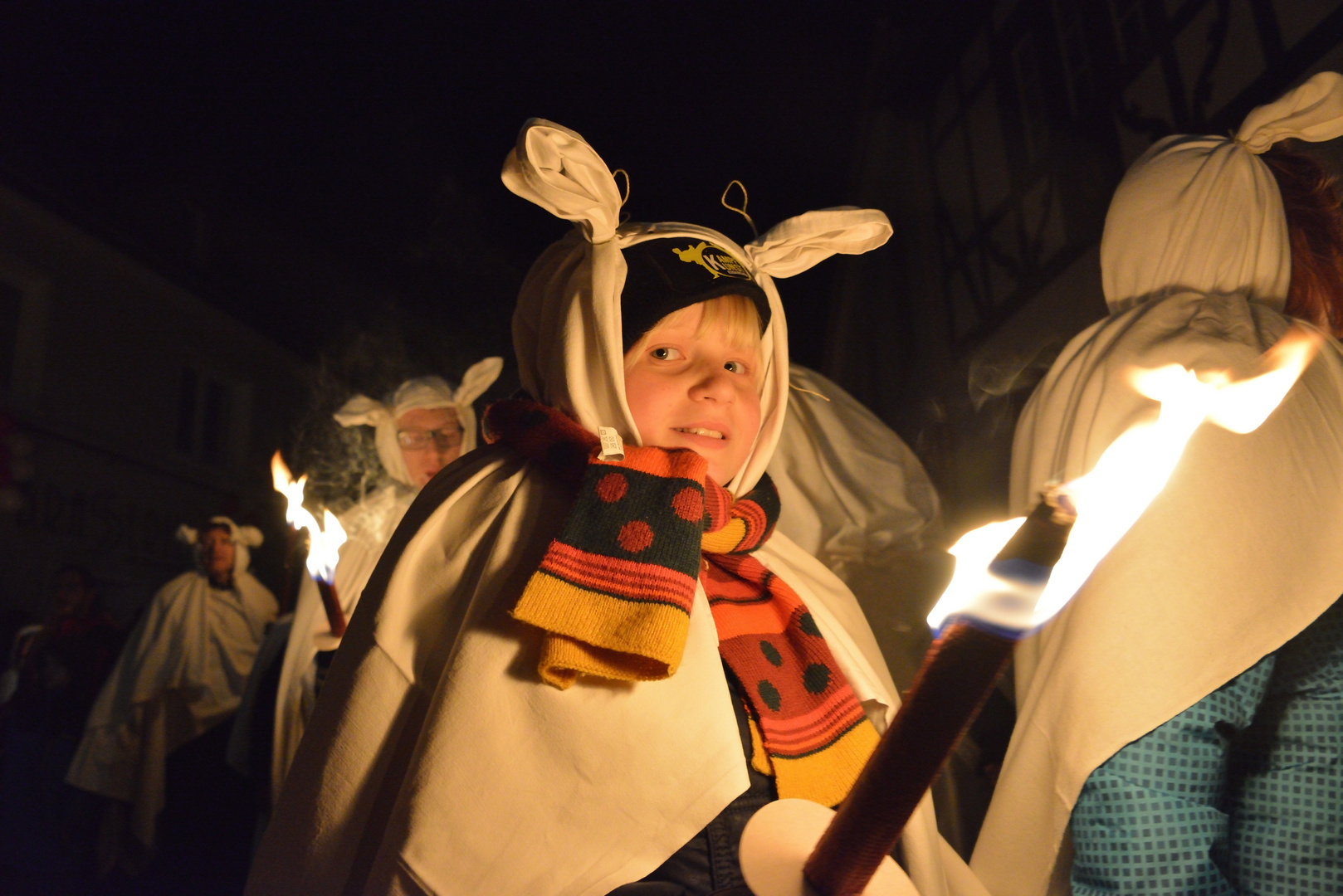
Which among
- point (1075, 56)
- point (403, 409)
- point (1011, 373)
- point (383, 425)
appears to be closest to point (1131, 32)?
point (1075, 56)

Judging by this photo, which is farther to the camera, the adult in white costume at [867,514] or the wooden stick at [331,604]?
the adult in white costume at [867,514]

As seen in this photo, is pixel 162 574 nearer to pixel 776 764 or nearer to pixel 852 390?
pixel 852 390

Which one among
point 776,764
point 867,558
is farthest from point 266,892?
point 867,558

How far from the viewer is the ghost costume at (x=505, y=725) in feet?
2.86

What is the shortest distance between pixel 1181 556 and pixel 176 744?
156 inches

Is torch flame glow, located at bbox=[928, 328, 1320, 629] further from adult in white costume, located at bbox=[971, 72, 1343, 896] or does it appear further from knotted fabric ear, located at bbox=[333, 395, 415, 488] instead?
knotted fabric ear, located at bbox=[333, 395, 415, 488]

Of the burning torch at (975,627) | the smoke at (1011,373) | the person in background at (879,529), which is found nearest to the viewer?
the burning torch at (975,627)

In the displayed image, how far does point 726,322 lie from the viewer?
130cm

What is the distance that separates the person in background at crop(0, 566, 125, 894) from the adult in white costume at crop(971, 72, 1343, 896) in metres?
4.14

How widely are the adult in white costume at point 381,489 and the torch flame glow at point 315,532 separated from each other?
0.72 meters

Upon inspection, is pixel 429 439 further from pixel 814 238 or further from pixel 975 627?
pixel 975 627

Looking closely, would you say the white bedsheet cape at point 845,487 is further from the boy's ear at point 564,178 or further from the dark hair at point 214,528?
the dark hair at point 214,528

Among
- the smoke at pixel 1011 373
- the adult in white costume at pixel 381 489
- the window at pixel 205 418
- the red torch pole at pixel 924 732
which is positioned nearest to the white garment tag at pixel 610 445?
the red torch pole at pixel 924 732

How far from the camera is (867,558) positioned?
1768mm
